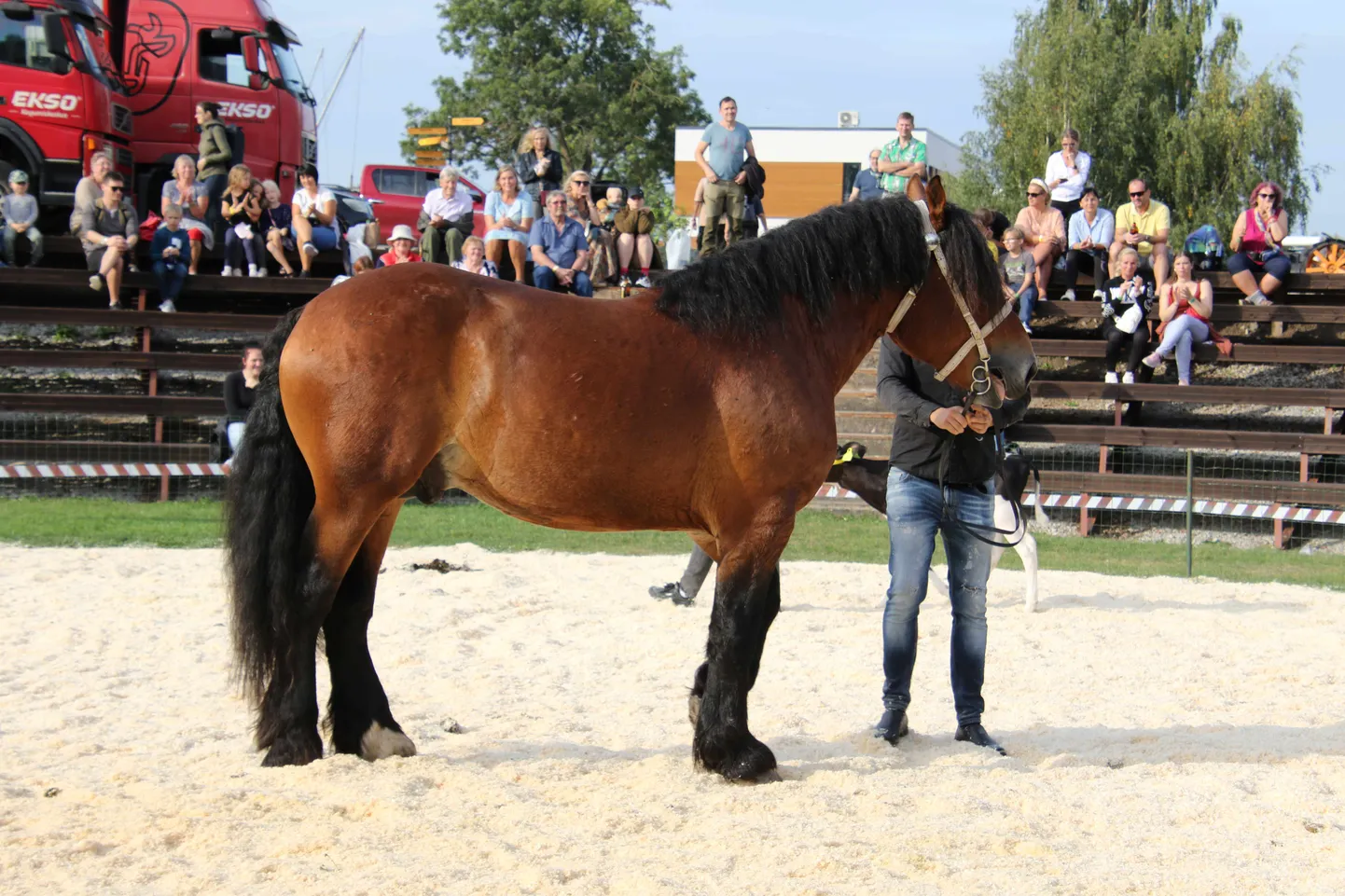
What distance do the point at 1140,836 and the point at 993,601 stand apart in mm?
4250

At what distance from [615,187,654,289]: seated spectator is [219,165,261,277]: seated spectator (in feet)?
13.6

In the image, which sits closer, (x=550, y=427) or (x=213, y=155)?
(x=550, y=427)

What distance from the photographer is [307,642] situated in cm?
441

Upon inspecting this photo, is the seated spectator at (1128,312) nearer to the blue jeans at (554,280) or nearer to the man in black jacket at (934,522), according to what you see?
the blue jeans at (554,280)

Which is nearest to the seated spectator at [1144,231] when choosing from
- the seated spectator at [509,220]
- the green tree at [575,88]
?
the seated spectator at [509,220]

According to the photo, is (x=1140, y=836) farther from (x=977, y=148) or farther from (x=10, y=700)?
(x=977, y=148)

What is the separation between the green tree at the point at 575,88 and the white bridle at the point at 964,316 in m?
36.4

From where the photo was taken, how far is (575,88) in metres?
40.3

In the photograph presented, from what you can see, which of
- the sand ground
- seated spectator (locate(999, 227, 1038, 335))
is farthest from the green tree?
the sand ground

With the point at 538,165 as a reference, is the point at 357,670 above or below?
below

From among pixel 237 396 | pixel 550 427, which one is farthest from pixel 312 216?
pixel 550 427

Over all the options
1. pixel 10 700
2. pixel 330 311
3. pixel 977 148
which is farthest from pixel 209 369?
pixel 977 148

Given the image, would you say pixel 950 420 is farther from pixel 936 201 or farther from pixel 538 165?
pixel 538 165

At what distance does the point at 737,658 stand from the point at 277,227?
11504 millimetres
